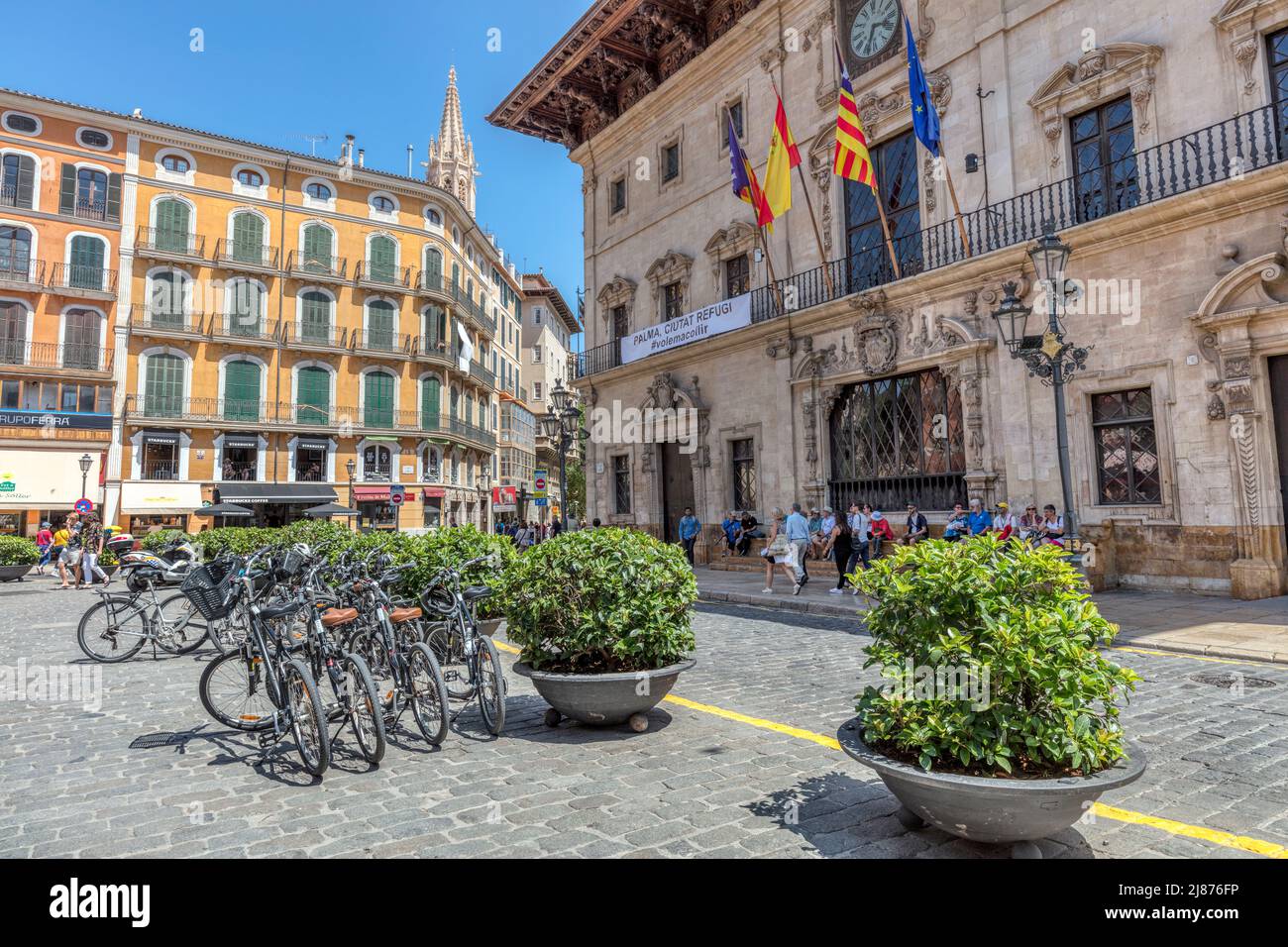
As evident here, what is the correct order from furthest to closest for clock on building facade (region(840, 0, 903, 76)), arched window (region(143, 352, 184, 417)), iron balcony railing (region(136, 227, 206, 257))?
iron balcony railing (region(136, 227, 206, 257)), arched window (region(143, 352, 184, 417)), clock on building facade (region(840, 0, 903, 76))

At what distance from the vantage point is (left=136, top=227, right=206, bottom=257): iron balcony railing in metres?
33.6

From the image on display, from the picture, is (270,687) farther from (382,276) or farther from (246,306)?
(382,276)

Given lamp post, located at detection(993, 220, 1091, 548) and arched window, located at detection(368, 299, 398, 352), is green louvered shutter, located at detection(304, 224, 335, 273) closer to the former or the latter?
arched window, located at detection(368, 299, 398, 352)

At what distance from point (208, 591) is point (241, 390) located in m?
31.8

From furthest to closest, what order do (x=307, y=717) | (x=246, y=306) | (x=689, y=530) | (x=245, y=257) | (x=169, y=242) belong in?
(x=246, y=306)
(x=245, y=257)
(x=169, y=242)
(x=689, y=530)
(x=307, y=717)

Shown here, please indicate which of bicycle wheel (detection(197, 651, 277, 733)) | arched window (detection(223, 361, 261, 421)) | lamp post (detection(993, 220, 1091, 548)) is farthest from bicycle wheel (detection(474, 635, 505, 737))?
arched window (detection(223, 361, 261, 421))

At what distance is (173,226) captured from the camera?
113ft

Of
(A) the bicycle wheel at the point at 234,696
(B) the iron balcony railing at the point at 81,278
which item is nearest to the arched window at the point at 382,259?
(B) the iron balcony railing at the point at 81,278

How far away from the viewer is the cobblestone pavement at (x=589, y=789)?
343 centimetres

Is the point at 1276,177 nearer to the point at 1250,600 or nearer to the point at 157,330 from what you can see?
the point at 1250,600

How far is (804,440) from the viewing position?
1875 centimetres

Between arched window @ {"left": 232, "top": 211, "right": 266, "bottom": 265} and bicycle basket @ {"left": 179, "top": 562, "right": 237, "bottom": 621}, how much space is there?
33.5m

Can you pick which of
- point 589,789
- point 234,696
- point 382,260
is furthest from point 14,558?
point 589,789
